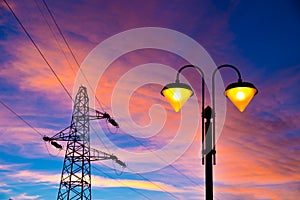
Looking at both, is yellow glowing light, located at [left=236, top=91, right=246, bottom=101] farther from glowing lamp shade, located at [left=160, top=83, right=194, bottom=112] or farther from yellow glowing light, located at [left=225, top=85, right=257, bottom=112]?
glowing lamp shade, located at [left=160, top=83, right=194, bottom=112]

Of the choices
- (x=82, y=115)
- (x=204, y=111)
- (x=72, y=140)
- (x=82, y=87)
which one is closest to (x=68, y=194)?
(x=72, y=140)

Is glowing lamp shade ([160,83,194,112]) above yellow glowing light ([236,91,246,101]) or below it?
above

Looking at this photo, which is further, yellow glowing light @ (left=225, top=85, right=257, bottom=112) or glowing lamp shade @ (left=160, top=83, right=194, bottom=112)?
glowing lamp shade @ (left=160, top=83, right=194, bottom=112)

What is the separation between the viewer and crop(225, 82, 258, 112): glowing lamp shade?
303 inches

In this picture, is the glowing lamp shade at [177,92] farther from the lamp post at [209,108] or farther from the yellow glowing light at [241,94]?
the yellow glowing light at [241,94]

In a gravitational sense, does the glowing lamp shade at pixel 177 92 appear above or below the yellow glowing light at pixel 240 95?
above

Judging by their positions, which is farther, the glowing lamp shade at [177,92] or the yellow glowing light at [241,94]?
the glowing lamp shade at [177,92]

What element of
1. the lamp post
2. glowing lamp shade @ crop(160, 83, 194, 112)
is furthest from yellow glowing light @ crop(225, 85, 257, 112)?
glowing lamp shade @ crop(160, 83, 194, 112)

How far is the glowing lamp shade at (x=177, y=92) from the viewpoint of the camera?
816cm

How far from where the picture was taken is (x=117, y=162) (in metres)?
53.8

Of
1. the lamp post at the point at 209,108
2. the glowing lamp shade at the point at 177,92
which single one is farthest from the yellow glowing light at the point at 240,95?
the glowing lamp shade at the point at 177,92

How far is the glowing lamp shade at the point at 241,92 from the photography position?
25.3ft

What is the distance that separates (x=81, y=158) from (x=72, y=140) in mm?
2378

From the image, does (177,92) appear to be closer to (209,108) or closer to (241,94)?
(209,108)
